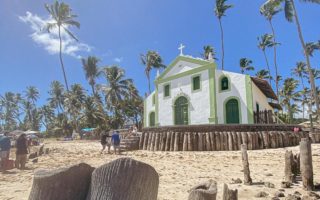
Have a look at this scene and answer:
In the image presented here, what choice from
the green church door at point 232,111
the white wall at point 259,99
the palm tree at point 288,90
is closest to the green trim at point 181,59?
the green church door at point 232,111

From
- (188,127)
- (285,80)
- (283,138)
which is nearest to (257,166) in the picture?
(188,127)

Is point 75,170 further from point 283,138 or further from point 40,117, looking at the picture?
point 40,117

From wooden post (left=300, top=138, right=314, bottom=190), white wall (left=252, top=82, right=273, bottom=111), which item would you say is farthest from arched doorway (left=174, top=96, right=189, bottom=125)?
wooden post (left=300, top=138, right=314, bottom=190)

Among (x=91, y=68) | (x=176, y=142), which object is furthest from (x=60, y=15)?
(x=176, y=142)

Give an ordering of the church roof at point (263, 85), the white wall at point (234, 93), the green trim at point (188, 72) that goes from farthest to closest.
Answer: the green trim at point (188, 72), the church roof at point (263, 85), the white wall at point (234, 93)

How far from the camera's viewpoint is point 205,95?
22812mm

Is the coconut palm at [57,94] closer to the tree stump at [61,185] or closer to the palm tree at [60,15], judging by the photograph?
the palm tree at [60,15]

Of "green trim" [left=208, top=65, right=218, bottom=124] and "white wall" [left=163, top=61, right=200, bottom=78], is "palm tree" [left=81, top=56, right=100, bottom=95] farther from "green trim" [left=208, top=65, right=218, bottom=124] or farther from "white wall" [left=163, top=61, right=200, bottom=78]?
"green trim" [left=208, top=65, right=218, bottom=124]

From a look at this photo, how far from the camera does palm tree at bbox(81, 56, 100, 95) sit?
45469 millimetres

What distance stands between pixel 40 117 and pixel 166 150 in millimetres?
72534

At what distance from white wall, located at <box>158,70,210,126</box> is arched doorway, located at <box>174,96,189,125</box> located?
45cm

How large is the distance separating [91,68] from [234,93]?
3110 cm

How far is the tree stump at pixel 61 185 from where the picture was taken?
7.09ft

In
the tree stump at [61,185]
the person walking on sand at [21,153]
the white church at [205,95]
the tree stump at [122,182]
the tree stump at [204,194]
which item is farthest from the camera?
the white church at [205,95]
